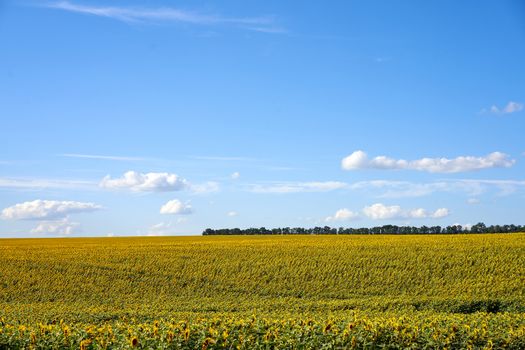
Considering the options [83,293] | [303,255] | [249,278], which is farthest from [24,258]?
[303,255]

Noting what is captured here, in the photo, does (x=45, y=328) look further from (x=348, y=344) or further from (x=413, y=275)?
(x=413, y=275)

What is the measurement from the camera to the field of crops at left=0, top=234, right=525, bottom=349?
1270cm

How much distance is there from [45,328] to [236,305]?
17500 millimetres

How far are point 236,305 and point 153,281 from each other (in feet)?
37.2

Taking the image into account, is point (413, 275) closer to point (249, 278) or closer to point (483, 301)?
point (483, 301)

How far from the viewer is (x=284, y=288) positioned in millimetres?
36031

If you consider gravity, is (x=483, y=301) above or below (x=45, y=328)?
below

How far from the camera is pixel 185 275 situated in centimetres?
3978

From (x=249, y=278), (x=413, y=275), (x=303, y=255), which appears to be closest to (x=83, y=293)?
(x=249, y=278)

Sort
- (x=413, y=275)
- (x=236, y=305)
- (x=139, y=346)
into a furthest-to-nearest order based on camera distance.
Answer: (x=413, y=275) < (x=236, y=305) < (x=139, y=346)

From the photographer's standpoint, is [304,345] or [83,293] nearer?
[304,345]

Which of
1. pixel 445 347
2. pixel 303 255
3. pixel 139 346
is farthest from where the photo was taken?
pixel 303 255

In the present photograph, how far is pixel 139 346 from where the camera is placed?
A: 1095 centimetres

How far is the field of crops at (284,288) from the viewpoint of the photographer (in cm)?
1270
